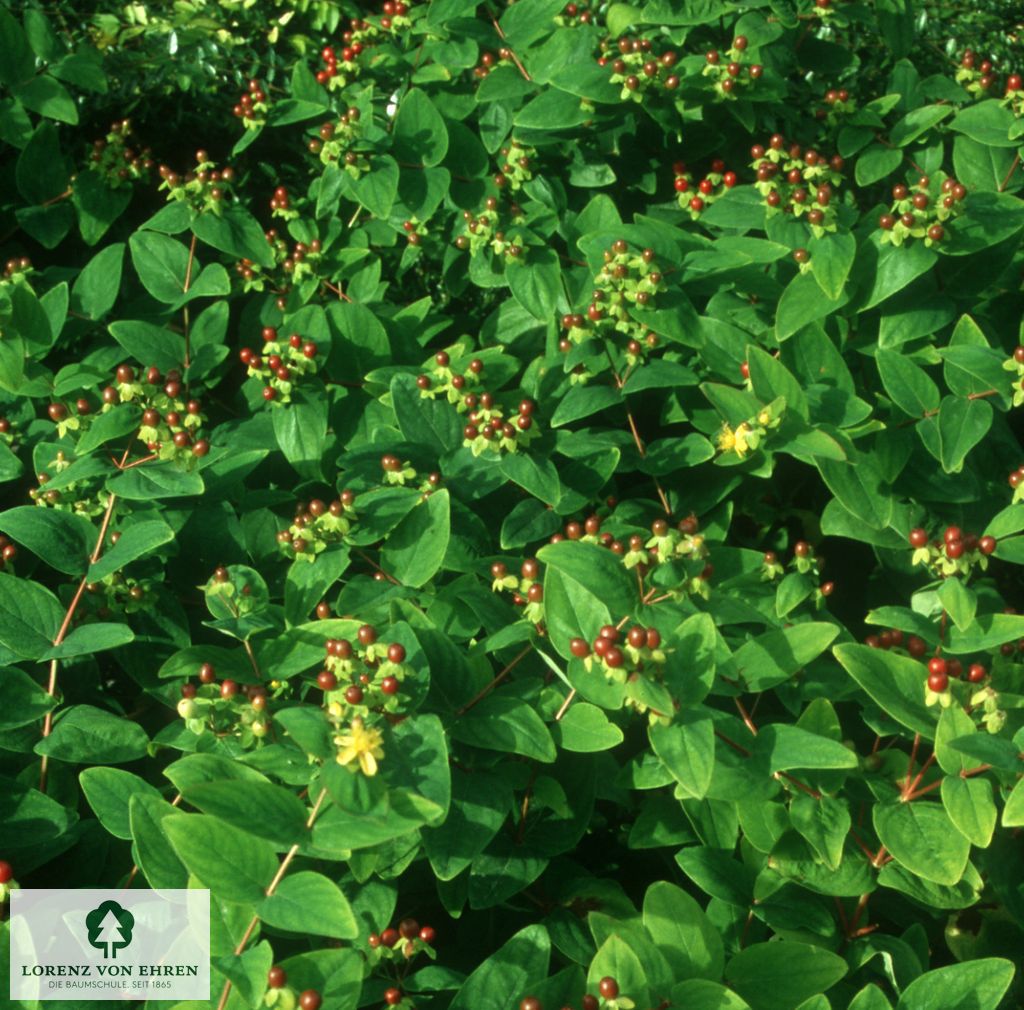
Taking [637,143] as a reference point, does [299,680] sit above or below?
below

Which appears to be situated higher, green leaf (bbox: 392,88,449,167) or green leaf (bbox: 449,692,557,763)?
green leaf (bbox: 392,88,449,167)

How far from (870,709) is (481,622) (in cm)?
64

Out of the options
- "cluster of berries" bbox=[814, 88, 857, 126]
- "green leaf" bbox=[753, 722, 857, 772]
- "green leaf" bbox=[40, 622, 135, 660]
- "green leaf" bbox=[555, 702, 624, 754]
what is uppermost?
"cluster of berries" bbox=[814, 88, 857, 126]

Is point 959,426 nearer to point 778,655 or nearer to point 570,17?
point 778,655

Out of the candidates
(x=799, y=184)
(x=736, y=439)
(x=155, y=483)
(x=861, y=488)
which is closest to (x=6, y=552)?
(x=155, y=483)

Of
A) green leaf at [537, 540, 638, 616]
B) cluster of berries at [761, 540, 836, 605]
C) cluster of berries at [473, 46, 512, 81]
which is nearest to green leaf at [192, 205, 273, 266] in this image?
cluster of berries at [473, 46, 512, 81]

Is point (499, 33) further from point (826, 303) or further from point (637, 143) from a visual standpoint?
point (826, 303)

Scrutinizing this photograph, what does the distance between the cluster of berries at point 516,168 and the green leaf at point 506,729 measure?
4.11 feet

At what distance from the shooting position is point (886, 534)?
1986mm

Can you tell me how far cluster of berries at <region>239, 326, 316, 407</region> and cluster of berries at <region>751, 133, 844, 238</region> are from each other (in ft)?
3.04

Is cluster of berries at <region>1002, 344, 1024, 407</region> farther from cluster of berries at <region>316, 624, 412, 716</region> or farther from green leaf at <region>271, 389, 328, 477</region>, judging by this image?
green leaf at <region>271, 389, 328, 477</region>

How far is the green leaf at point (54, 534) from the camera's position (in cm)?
178

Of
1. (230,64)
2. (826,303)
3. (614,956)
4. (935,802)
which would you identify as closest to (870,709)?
(935,802)

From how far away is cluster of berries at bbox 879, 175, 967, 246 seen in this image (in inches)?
77.9
